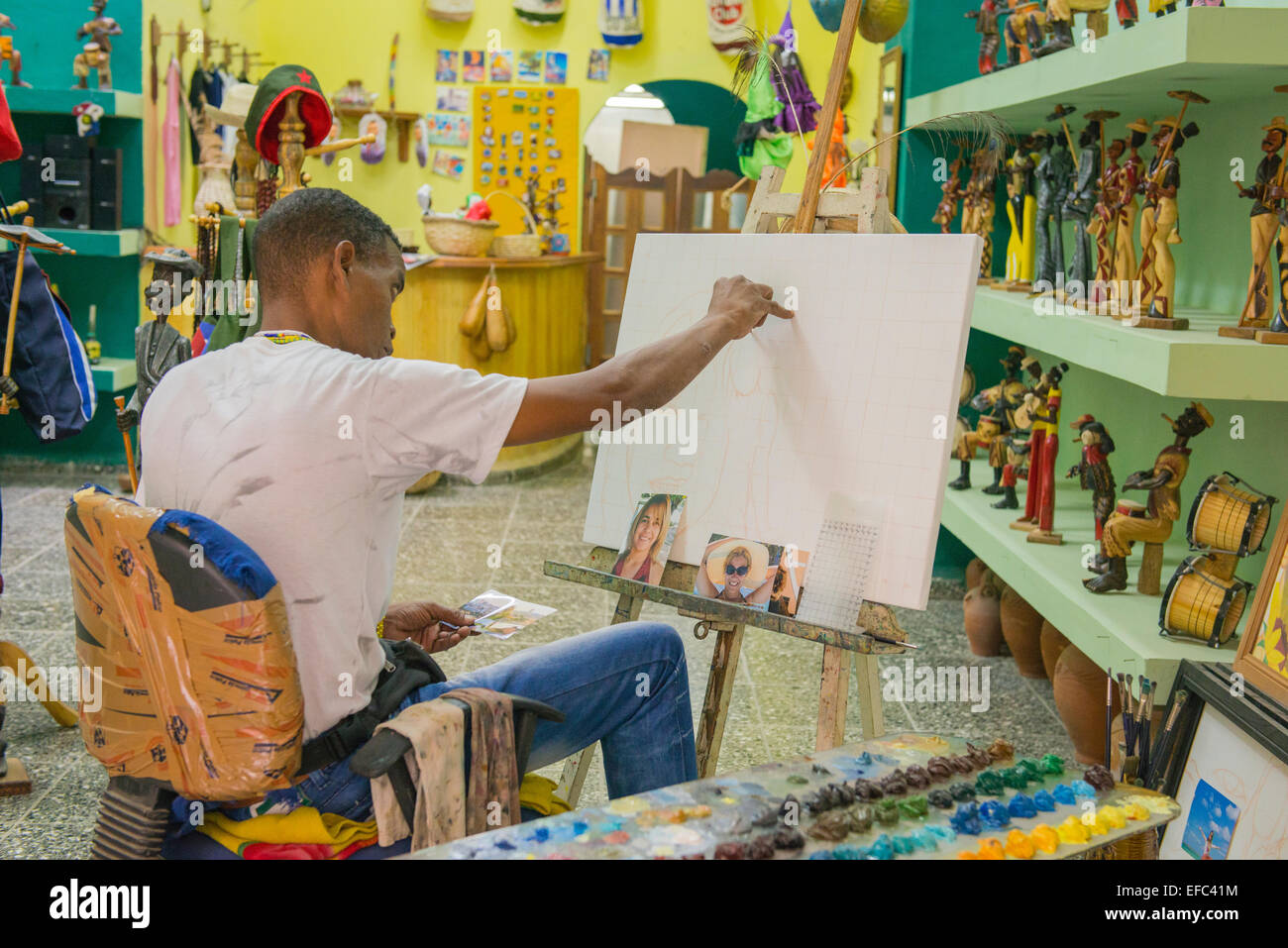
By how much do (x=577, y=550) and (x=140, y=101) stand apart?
9.63 ft

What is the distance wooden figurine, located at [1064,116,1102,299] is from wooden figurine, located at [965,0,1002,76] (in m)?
0.77

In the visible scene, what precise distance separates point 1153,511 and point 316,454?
1911 millimetres

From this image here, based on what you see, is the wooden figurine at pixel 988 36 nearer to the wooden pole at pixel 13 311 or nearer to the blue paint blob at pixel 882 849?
the wooden pole at pixel 13 311

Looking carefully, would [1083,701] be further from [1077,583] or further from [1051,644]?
[1051,644]

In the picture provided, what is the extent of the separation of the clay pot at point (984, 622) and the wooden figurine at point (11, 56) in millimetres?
4438

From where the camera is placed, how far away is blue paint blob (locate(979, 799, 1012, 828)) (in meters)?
1.47

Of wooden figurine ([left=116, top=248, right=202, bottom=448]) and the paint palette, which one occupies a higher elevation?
wooden figurine ([left=116, top=248, right=202, bottom=448])

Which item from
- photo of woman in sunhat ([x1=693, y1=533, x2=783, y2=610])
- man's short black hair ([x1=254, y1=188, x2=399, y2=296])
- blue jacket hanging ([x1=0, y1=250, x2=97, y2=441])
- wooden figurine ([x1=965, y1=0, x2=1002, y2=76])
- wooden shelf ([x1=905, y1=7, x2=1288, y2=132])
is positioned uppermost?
wooden figurine ([x1=965, y1=0, x2=1002, y2=76])

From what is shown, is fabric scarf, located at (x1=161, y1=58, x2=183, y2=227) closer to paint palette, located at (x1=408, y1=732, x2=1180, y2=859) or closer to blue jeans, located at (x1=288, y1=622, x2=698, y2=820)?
blue jeans, located at (x1=288, y1=622, x2=698, y2=820)

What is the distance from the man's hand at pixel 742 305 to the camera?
6.45ft

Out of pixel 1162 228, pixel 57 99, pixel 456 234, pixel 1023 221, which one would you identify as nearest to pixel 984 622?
pixel 1023 221

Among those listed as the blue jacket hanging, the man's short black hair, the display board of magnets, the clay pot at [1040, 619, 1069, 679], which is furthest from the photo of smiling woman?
the display board of magnets
